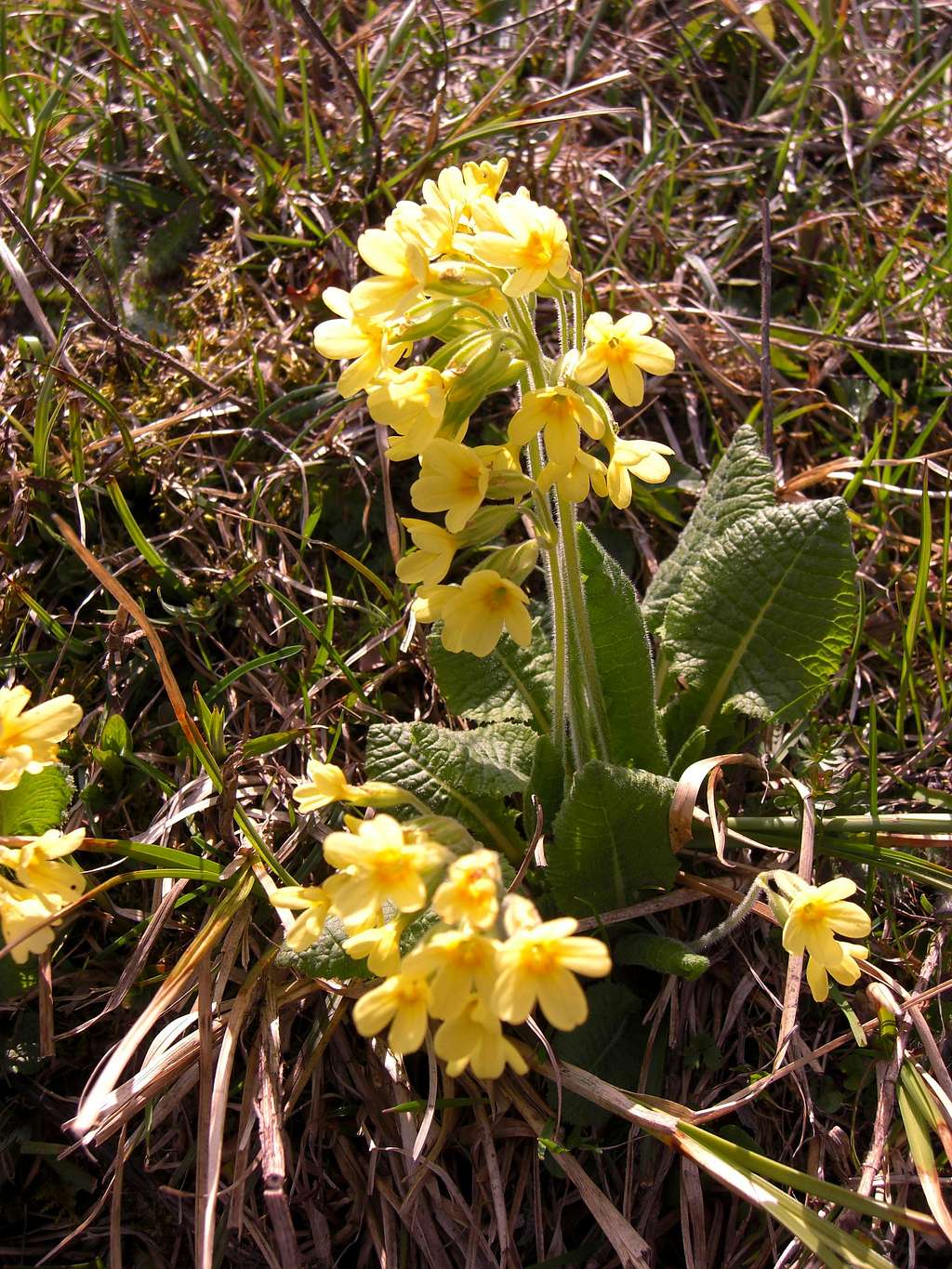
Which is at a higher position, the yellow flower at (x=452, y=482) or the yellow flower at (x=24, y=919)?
the yellow flower at (x=452, y=482)

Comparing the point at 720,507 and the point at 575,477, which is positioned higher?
the point at 575,477

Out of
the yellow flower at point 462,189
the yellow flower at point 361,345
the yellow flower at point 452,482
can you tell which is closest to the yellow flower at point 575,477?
the yellow flower at point 452,482

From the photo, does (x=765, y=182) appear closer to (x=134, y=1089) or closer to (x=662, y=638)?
(x=662, y=638)

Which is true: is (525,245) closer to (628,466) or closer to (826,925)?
(628,466)

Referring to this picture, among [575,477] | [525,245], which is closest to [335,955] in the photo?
[575,477]

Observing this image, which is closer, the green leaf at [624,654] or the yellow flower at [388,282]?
the yellow flower at [388,282]

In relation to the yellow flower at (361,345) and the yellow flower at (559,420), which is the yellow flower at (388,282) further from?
the yellow flower at (559,420)

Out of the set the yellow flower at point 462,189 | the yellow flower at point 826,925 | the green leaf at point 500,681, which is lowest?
the yellow flower at point 826,925

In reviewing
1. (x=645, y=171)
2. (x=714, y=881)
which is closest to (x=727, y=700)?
(x=714, y=881)
